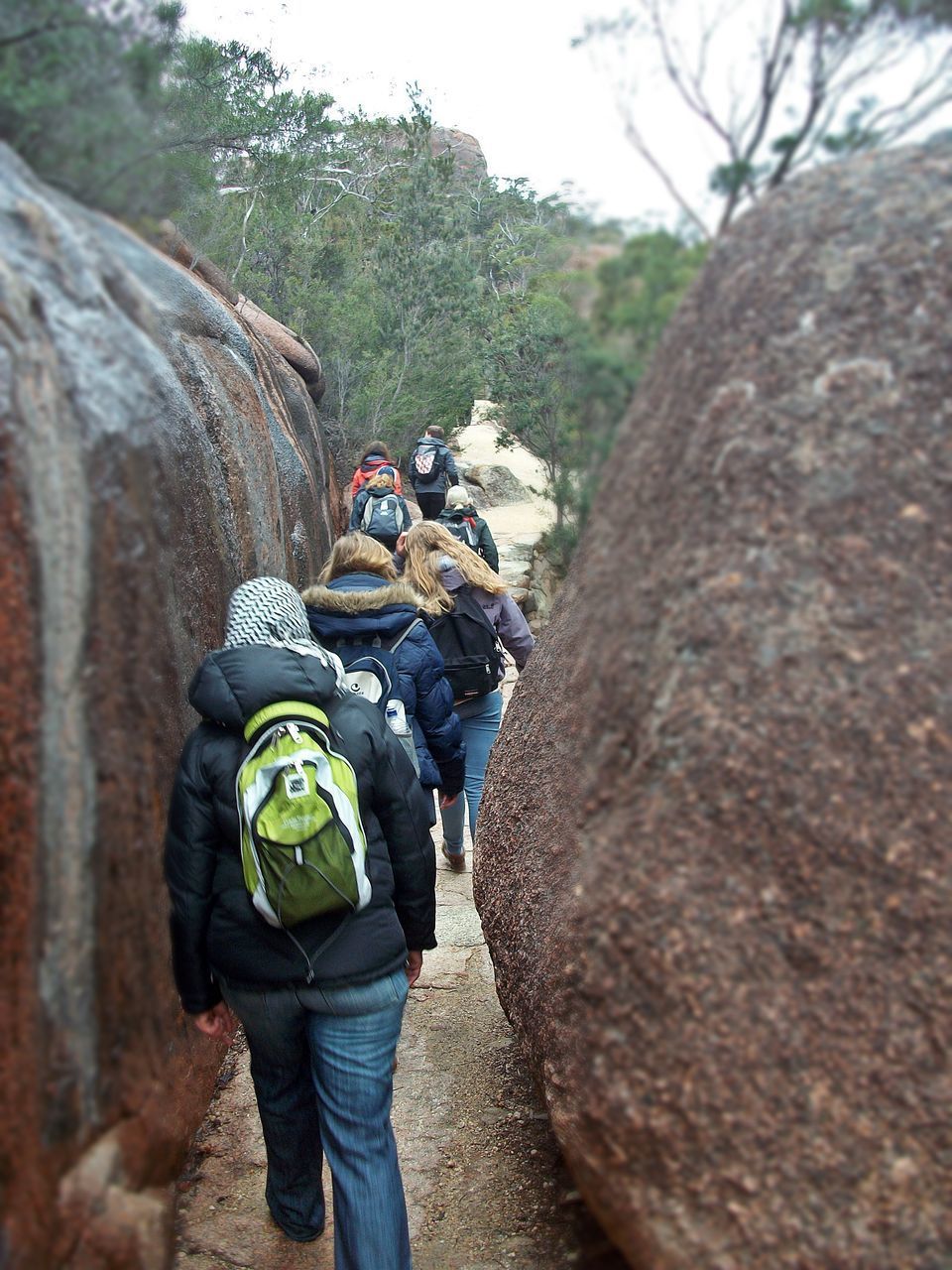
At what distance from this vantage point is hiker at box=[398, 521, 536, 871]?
4.84 metres

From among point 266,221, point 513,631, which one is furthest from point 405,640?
point 266,221

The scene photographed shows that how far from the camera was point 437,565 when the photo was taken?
4.83m

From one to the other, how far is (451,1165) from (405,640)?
Result: 1.75 meters

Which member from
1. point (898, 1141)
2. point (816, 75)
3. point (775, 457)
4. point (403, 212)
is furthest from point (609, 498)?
point (403, 212)

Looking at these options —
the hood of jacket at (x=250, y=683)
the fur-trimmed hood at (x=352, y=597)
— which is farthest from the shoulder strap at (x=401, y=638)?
the hood of jacket at (x=250, y=683)

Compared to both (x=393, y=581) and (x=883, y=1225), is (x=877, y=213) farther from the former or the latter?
(x=393, y=581)

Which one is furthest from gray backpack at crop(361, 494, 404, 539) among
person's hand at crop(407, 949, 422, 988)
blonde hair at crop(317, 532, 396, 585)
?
person's hand at crop(407, 949, 422, 988)

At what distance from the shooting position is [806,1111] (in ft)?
6.04

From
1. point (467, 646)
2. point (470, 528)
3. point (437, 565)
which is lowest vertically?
point (467, 646)

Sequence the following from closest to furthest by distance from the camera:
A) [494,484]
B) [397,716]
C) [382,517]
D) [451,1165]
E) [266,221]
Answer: [451,1165], [397,716], [494,484], [382,517], [266,221]

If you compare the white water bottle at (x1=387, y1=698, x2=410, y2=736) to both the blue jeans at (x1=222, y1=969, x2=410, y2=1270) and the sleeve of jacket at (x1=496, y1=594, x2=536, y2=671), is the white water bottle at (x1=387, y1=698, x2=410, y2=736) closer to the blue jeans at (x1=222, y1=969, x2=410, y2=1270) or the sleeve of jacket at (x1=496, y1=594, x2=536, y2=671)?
the sleeve of jacket at (x1=496, y1=594, x2=536, y2=671)

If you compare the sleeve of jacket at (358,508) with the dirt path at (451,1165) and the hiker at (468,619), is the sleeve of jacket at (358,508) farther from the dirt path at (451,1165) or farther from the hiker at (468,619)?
the dirt path at (451,1165)

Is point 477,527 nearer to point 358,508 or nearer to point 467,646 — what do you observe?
point 467,646

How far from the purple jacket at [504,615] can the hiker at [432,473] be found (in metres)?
2.47
